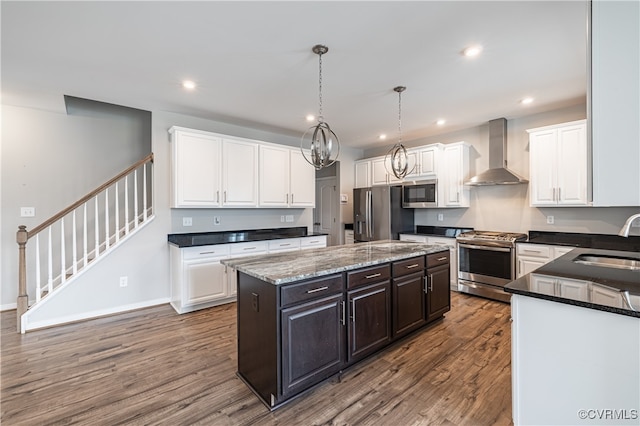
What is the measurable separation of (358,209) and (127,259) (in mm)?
3794

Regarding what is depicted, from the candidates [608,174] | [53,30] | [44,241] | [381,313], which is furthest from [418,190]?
[44,241]

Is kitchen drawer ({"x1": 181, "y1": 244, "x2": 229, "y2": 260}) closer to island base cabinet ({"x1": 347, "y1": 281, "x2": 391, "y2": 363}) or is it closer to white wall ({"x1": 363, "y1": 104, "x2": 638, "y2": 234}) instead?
island base cabinet ({"x1": 347, "y1": 281, "x2": 391, "y2": 363})

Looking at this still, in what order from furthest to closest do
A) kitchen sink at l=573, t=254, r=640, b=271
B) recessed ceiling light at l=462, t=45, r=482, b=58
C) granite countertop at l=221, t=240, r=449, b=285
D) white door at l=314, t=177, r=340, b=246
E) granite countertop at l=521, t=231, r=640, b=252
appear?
1. white door at l=314, t=177, r=340, b=246
2. granite countertop at l=521, t=231, r=640, b=252
3. recessed ceiling light at l=462, t=45, r=482, b=58
4. kitchen sink at l=573, t=254, r=640, b=271
5. granite countertop at l=221, t=240, r=449, b=285

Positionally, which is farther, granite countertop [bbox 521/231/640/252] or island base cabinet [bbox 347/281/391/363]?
granite countertop [bbox 521/231/640/252]

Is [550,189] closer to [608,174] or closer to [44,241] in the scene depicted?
[608,174]

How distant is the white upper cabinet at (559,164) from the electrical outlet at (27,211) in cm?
672

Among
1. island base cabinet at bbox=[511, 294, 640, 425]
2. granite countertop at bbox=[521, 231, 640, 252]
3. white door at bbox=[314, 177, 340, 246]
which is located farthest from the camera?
white door at bbox=[314, 177, 340, 246]

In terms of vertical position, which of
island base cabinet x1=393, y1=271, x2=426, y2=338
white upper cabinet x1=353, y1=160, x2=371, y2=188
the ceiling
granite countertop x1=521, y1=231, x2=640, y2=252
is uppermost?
the ceiling

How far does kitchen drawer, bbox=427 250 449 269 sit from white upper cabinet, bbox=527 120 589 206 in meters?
1.74

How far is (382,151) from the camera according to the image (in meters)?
6.19

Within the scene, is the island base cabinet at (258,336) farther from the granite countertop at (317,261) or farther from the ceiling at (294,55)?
the ceiling at (294,55)

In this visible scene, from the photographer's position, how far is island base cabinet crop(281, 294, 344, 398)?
190 cm

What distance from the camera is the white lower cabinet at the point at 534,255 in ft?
12.0

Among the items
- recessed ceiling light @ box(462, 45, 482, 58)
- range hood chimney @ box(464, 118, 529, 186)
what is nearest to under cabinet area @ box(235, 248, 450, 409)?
recessed ceiling light @ box(462, 45, 482, 58)
